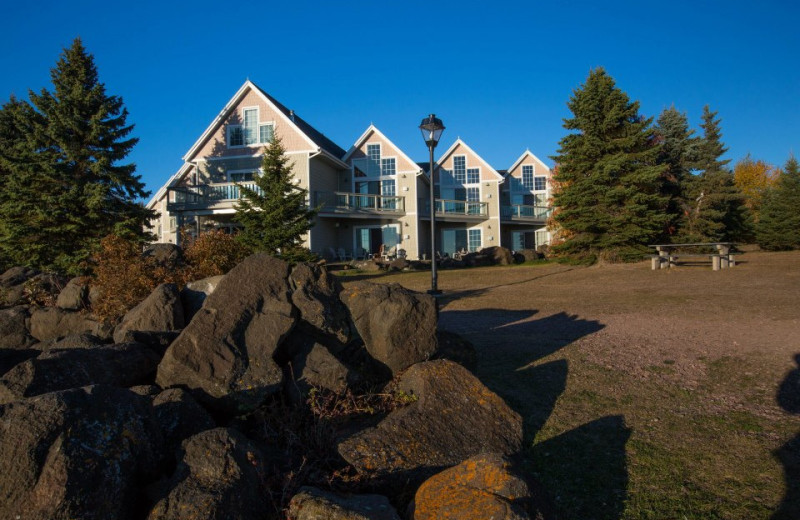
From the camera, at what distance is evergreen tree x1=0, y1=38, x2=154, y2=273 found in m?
18.3

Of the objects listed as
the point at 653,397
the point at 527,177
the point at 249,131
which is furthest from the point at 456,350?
the point at 527,177

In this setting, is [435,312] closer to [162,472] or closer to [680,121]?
[162,472]

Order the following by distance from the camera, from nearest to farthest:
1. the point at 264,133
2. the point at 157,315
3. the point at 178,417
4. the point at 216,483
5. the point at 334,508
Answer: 1. the point at 334,508
2. the point at 216,483
3. the point at 178,417
4. the point at 157,315
5. the point at 264,133

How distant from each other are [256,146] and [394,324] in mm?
25964

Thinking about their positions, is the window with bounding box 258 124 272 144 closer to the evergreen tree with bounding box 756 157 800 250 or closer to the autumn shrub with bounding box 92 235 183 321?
the autumn shrub with bounding box 92 235 183 321

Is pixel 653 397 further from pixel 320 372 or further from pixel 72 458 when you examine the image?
pixel 72 458

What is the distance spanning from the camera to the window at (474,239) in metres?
37.6

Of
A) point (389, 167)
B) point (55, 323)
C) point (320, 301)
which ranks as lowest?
point (55, 323)

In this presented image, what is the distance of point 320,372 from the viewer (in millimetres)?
4352

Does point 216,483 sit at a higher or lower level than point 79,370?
lower

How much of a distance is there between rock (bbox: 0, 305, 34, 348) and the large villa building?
1407 centimetres

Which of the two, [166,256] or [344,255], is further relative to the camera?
[344,255]

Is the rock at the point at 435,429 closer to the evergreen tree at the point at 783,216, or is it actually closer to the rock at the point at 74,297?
the rock at the point at 74,297

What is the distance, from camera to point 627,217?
23.3 meters
